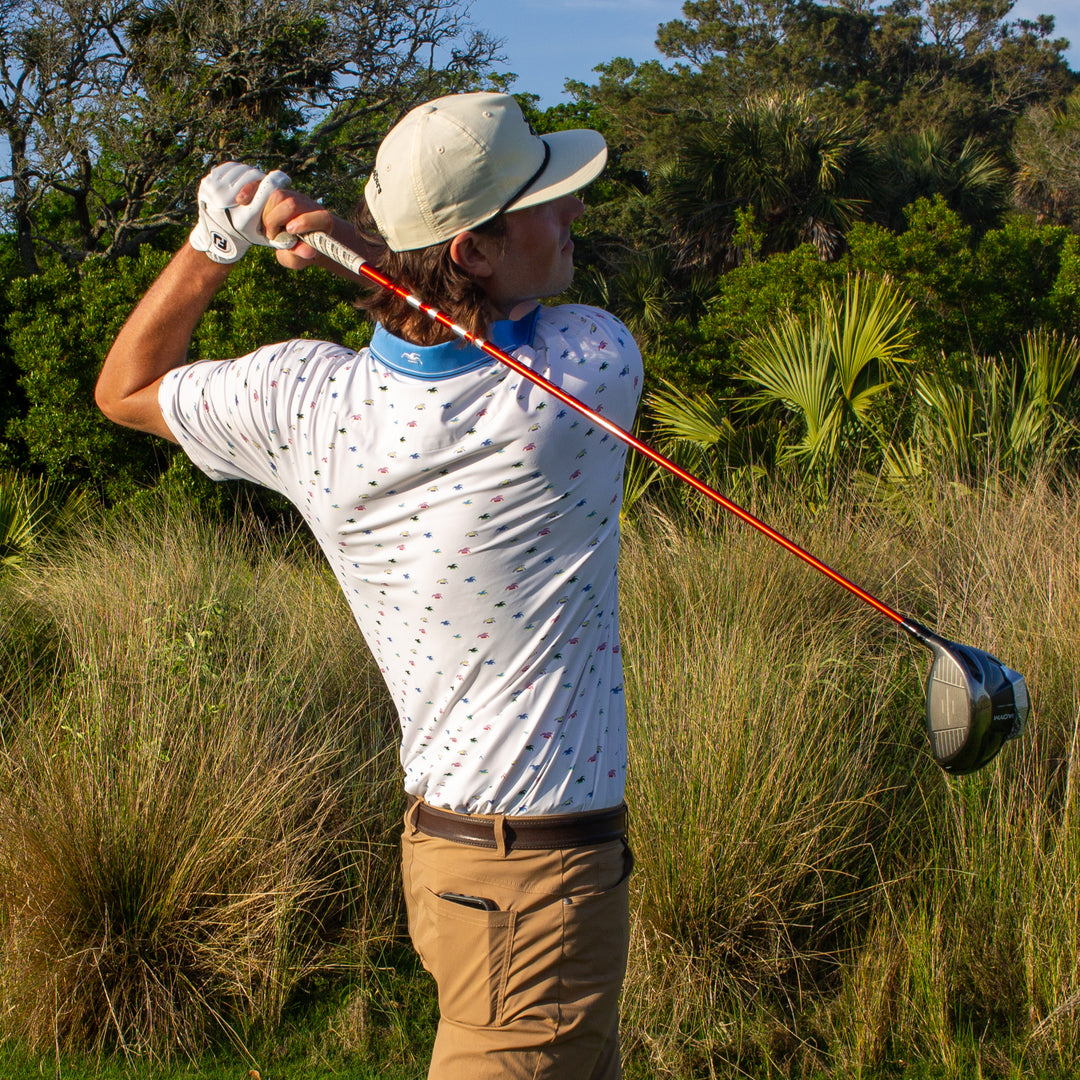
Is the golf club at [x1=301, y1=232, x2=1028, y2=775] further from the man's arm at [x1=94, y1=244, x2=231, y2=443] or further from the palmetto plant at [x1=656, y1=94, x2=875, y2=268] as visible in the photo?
the palmetto plant at [x1=656, y1=94, x2=875, y2=268]

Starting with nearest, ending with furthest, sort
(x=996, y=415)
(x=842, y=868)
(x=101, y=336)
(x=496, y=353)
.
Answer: (x=496, y=353) < (x=842, y=868) < (x=996, y=415) < (x=101, y=336)

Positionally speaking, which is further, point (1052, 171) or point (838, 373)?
point (1052, 171)

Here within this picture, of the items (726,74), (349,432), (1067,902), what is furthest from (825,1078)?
(726,74)

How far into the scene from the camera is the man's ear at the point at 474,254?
176 centimetres

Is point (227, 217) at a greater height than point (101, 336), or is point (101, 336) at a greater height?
point (101, 336)

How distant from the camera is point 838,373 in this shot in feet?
26.9

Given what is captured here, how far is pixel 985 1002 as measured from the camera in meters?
3.64

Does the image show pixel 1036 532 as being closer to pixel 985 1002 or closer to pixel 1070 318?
pixel 985 1002

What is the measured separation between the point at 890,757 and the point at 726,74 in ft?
122

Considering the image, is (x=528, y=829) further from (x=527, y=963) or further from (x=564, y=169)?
(x=564, y=169)

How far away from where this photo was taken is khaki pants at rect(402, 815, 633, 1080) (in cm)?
181

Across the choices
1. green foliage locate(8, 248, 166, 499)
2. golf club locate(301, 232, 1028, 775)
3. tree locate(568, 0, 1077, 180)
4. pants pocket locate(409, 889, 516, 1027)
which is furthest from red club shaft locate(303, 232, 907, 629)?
tree locate(568, 0, 1077, 180)

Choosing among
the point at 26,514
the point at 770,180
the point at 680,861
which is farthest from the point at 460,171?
the point at 770,180

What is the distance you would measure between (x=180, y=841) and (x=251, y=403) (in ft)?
8.30
